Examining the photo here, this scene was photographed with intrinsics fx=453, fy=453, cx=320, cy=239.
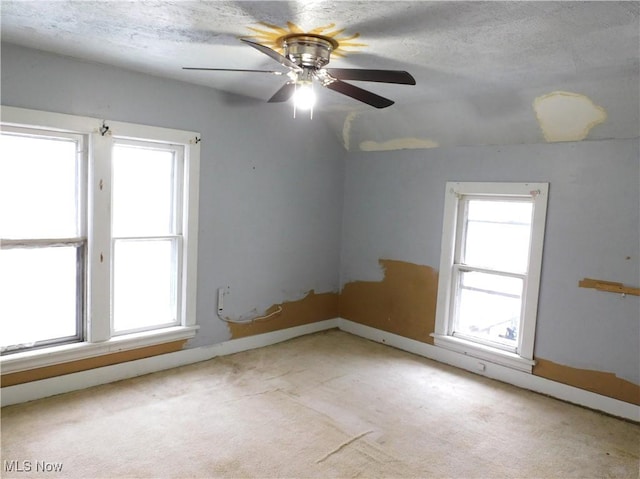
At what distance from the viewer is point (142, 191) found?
11.5 ft

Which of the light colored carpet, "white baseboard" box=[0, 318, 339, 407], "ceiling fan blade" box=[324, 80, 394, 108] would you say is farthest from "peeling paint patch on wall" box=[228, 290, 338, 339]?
"ceiling fan blade" box=[324, 80, 394, 108]

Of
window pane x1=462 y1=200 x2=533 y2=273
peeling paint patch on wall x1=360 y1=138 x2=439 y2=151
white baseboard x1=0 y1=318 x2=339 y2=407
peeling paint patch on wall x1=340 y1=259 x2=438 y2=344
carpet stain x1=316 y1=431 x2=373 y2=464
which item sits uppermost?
peeling paint patch on wall x1=360 y1=138 x2=439 y2=151

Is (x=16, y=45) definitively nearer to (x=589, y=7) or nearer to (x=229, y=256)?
(x=229, y=256)

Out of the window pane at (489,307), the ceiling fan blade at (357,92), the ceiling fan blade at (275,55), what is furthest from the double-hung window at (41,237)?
the window pane at (489,307)

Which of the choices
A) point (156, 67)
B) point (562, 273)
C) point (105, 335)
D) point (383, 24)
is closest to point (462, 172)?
point (562, 273)

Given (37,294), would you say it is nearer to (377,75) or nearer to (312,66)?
(312,66)

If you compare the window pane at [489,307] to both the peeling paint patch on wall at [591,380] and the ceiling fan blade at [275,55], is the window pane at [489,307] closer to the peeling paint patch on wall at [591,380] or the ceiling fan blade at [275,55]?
the peeling paint patch on wall at [591,380]

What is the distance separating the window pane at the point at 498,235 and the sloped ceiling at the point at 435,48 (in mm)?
541

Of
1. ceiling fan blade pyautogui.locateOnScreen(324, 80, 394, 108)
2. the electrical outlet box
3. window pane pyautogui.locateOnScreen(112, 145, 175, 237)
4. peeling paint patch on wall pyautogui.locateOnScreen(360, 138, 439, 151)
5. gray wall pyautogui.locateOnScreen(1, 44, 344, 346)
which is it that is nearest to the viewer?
ceiling fan blade pyautogui.locateOnScreen(324, 80, 394, 108)

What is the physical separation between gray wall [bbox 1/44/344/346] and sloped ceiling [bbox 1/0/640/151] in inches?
5.9

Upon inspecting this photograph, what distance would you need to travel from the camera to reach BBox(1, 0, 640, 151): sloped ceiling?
6.68 ft

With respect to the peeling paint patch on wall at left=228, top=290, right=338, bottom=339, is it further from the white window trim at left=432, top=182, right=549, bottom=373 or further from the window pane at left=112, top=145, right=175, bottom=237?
the white window trim at left=432, top=182, right=549, bottom=373

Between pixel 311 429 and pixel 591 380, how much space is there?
2.08m

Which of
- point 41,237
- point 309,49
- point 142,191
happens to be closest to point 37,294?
point 41,237
